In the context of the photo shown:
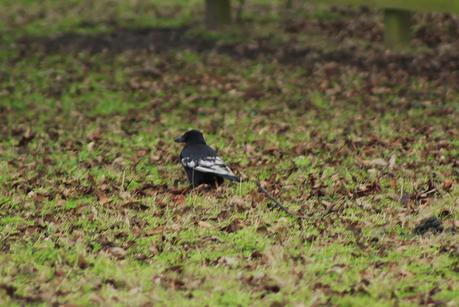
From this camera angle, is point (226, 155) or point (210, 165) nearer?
point (210, 165)

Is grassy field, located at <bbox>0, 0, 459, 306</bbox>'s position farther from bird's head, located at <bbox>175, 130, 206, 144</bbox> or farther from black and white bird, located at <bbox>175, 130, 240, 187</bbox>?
bird's head, located at <bbox>175, 130, 206, 144</bbox>

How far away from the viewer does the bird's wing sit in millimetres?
9180

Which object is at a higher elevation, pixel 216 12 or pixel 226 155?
pixel 216 12

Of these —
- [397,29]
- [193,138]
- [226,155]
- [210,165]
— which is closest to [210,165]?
[210,165]

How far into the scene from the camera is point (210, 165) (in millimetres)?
9289

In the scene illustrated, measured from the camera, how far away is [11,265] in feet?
22.0

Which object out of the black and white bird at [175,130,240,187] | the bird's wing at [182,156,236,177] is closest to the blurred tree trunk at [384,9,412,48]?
the black and white bird at [175,130,240,187]

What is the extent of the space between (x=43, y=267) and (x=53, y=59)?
10.4m

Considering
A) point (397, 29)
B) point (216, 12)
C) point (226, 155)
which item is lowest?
point (226, 155)

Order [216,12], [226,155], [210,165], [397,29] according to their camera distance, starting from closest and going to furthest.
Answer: [210,165]
[226,155]
[397,29]
[216,12]

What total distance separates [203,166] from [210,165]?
0.07 metres

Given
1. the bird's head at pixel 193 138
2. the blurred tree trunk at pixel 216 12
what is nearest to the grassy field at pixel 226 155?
the blurred tree trunk at pixel 216 12

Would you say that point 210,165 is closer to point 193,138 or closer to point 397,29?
point 193,138

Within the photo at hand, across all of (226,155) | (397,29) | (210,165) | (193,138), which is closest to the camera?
(210,165)
